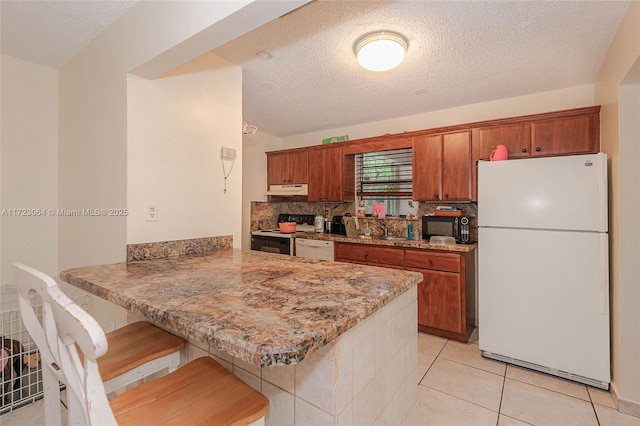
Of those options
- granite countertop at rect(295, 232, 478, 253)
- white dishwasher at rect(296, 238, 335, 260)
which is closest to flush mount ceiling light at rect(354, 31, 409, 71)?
granite countertop at rect(295, 232, 478, 253)

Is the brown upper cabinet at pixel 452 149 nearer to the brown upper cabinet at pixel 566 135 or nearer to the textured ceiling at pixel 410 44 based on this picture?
the brown upper cabinet at pixel 566 135

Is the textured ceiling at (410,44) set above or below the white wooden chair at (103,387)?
above

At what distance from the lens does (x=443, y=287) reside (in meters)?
2.83

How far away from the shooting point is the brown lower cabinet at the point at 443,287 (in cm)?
276

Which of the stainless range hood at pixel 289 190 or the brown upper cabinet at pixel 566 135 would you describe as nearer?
the brown upper cabinet at pixel 566 135

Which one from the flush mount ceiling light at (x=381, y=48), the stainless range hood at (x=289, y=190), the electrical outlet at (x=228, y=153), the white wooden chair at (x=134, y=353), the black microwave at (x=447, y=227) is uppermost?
the flush mount ceiling light at (x=381, y=48)

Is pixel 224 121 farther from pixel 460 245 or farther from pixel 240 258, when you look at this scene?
pixel 460 245

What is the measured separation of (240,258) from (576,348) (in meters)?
2.44

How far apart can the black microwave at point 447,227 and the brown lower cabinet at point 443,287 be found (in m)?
0.21

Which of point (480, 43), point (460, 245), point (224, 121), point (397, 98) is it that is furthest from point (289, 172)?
point (480, 43)

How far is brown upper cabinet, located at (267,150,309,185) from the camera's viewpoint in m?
4.20

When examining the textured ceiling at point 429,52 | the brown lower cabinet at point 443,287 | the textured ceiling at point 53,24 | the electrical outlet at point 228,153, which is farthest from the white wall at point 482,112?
the textured ceiling at point 53,24

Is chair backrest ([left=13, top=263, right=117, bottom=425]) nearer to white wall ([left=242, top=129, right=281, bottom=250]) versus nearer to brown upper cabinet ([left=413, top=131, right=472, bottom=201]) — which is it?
brown upper cabinet ([left=413, top=131, right=472, bottom=201])

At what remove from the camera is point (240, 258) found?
5.84ft
